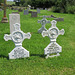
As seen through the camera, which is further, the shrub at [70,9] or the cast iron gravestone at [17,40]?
the shrub at [70,9]

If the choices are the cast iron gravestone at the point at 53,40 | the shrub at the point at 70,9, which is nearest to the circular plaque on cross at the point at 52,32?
the cast iron gravestone at the point at 53,40

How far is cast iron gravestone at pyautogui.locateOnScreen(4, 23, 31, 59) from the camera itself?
14.0 ft

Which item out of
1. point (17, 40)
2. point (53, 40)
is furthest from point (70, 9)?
point (17, 40)

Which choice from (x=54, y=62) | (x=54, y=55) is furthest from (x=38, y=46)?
(x=54, y=62)

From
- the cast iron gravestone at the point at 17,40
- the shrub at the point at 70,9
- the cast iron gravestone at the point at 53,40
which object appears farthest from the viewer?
the shrub at the point at 70,9

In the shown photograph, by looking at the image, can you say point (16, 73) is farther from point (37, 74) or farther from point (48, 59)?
point (48, 59)

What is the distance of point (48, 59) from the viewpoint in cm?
459

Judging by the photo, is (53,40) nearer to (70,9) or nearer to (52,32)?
(52,32)

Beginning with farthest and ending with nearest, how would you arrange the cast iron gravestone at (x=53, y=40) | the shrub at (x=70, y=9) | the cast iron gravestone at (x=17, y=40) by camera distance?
the shrub at (x=70, y=9)
the cast iron gravestone at (x=53, y=40)
the cast iron gravestone at (x=17, y=40)

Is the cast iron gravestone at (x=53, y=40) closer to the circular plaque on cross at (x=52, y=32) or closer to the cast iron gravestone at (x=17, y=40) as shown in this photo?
the circular plaque on cross at (x=52, y=32)

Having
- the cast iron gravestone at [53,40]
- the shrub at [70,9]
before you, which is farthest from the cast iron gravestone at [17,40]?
the shrub at [70,9]

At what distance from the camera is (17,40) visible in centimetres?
434

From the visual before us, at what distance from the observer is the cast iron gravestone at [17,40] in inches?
168

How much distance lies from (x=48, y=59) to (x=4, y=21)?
9684mm
